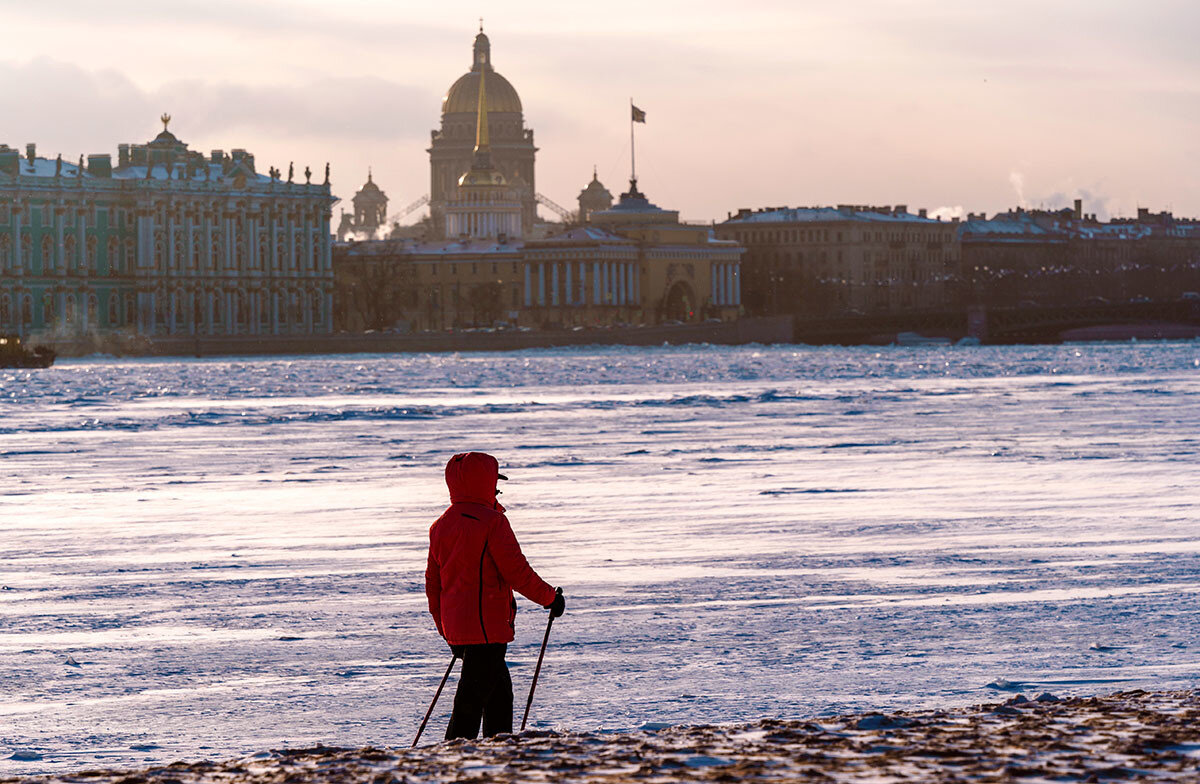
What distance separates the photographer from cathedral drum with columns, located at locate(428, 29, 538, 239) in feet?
573

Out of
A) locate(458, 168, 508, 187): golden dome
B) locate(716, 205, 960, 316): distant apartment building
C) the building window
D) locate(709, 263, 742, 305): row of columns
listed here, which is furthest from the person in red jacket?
locate(458, 168, 508, 187): golden dome

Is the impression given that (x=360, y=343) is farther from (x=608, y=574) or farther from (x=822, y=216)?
(x=608, y=574)

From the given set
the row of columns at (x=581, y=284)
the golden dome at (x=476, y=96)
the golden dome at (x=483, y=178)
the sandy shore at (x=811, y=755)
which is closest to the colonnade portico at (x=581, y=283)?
the row of columns at (x=581, y=284)

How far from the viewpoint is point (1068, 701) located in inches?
300

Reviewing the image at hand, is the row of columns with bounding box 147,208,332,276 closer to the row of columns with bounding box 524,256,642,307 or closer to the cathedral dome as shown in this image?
the row of columns with bounding box 524,256,642,307

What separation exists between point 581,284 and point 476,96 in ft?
165

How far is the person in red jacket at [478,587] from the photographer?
7.07 meters

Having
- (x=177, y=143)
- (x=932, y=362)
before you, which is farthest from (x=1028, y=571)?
(x=177, y=143)

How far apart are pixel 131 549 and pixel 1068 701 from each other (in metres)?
7.67

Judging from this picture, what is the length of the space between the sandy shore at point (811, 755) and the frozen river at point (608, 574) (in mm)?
1125

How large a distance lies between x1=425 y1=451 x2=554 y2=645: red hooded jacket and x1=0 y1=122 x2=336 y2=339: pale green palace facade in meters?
89.9

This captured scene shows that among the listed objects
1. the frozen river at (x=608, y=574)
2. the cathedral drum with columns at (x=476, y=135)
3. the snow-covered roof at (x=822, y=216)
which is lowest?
the frozen river at (x=608, y=574)

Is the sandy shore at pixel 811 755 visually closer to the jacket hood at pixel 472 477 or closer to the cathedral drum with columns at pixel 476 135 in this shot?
the jacket hood at pixel 472 477

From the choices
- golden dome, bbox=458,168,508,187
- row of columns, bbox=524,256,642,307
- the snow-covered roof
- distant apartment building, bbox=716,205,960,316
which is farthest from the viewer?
the snow-covered roof
